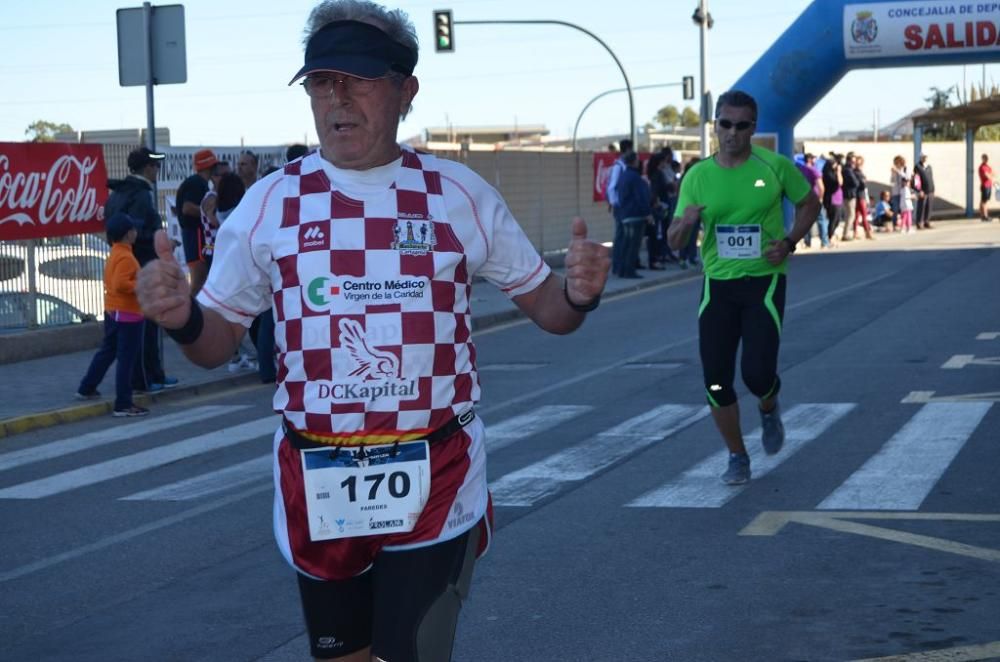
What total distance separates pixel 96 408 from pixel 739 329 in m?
6.08

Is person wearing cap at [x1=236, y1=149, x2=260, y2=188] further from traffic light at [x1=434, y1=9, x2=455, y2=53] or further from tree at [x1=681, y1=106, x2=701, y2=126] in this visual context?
tree at [x1=681, y1=106, x2=701, y2=126]

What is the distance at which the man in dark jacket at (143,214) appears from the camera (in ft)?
41.9

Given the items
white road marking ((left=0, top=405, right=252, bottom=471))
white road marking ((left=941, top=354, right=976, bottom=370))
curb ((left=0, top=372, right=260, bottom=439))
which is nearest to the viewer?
white road marking ((left=0, top=405, right=252, bottom=471))

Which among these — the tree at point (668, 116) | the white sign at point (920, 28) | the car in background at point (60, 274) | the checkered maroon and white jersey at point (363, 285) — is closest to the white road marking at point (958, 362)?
the car in background at point (60, 274)

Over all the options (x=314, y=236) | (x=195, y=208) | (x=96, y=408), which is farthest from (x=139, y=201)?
(x=314, y=236)

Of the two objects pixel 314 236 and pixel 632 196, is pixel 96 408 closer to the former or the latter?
pixel 314 236

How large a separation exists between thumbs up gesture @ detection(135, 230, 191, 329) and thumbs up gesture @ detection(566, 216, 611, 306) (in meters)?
0.88

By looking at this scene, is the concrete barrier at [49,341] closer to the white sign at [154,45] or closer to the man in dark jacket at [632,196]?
the white sign at [154,45]

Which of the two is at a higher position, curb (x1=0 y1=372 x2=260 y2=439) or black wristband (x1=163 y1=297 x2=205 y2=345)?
black wristband (x1=163 y1=297 x2=205 y2=345)

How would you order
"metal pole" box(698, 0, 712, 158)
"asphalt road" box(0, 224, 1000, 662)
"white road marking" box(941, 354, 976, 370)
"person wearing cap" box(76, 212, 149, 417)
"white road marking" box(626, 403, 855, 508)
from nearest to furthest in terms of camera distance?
1. "asphalt road" box(0, 224, 1000, 662)
2. "white road marking" box(626, 403, 855, 508)
3. "person wearing cap" box(76, 212, 149, 417)
4. "white road marking" box(941, 354, 976, 370)
5. "metal pole" box(698, 0, 712, 158)

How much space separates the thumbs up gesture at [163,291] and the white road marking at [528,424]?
21.0 ft

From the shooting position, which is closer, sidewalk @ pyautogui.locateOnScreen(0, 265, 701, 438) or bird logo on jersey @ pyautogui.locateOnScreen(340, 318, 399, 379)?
bird logo on jersey @ pyautogui.locateOnScreen(340, 318, 399, 379)

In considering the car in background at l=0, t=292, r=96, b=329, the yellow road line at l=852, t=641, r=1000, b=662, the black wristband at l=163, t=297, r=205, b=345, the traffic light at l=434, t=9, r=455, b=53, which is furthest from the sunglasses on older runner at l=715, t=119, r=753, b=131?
the traffic light at l=434, t=9, r=455, b=53

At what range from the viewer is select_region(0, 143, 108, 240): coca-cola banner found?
14672 mm
